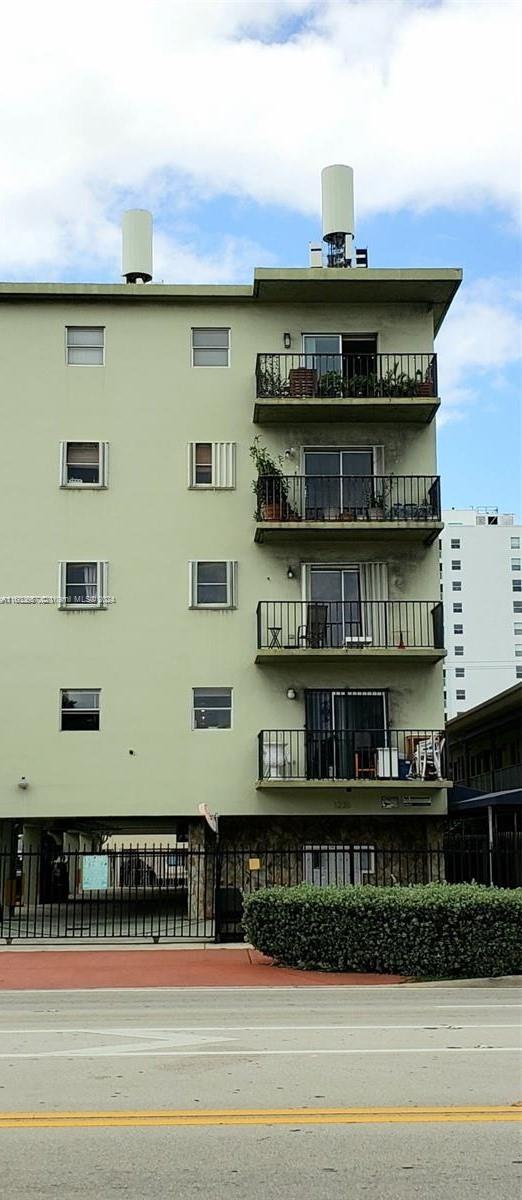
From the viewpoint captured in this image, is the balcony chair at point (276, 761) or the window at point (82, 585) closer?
the balcony chair at point (276, 761)

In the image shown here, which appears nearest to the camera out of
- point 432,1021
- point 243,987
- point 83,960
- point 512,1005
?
point 432,1021

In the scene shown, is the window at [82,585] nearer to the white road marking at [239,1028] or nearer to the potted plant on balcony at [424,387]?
the potted plant on balcony at [424,387]

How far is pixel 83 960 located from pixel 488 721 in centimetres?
2480

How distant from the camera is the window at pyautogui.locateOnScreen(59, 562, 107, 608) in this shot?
99.3ft

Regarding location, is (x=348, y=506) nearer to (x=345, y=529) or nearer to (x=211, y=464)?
(x=345, y=529)

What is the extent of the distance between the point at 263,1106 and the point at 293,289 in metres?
24.6

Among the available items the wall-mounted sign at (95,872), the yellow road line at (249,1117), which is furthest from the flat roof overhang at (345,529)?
the yellow road line at (249,1117)

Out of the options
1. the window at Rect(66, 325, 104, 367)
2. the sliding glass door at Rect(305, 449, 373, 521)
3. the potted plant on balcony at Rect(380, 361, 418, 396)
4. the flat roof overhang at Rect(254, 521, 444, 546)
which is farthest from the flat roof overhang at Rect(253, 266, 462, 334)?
the flat roof overhang at Rect(254, 521, 444, 546)

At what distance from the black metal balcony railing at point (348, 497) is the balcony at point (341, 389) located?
1548 mm

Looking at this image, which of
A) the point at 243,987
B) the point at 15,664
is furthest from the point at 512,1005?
the point at 15,664

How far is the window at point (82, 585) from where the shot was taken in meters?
30.3

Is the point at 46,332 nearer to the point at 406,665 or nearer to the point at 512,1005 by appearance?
the point at 406,665

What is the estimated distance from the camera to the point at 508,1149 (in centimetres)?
763

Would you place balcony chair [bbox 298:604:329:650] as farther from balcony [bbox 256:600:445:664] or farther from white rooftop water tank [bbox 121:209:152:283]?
white rooftop water tank [bbox 121:209:152:283]
